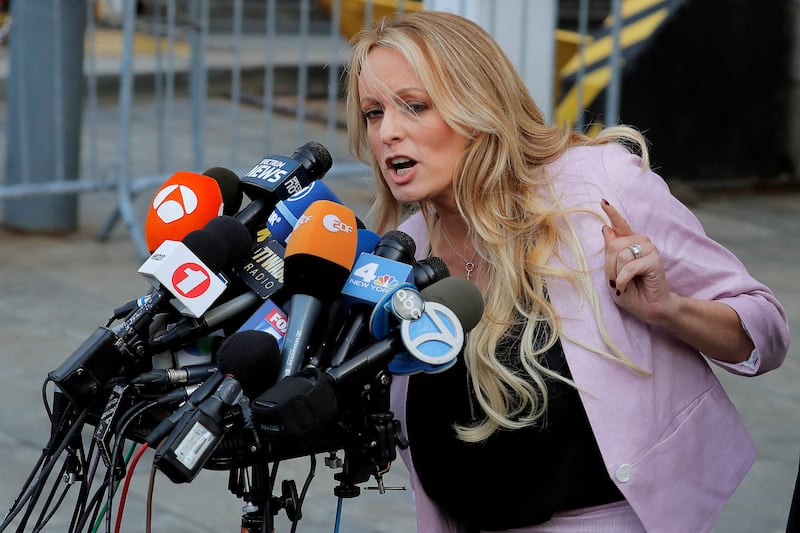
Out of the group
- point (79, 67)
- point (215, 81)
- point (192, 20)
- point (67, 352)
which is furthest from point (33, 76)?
point (215, 81)

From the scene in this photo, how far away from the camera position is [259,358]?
1914 mm

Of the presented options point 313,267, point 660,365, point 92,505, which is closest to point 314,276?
point 313,267

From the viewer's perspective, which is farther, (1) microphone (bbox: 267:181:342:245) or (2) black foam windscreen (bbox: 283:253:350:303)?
(1) microphone (bbox: 267:181:342:245)

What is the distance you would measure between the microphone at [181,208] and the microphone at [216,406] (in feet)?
1.17

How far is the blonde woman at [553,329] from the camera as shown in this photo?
94.4 inches

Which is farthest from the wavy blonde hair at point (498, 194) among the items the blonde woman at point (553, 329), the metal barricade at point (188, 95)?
the metal barricade at point (188, 95)

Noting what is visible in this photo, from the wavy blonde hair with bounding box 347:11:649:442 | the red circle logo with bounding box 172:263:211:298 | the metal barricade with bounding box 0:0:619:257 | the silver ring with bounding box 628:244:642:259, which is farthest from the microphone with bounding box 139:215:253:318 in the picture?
the metal barricade with bounding box 0:0:619:257

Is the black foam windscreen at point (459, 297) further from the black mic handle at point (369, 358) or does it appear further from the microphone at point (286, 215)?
the microphone at point (286, 215)

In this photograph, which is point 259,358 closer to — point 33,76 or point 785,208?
point 33,76

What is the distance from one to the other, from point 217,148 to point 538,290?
699 centimetres

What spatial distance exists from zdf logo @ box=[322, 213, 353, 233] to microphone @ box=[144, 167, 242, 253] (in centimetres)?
28

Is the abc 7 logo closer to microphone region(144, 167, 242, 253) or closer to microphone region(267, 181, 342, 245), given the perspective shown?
microphone region(144, 167, 242, 253)

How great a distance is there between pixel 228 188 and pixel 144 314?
0.40 meters

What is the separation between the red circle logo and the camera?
2.01 metres
